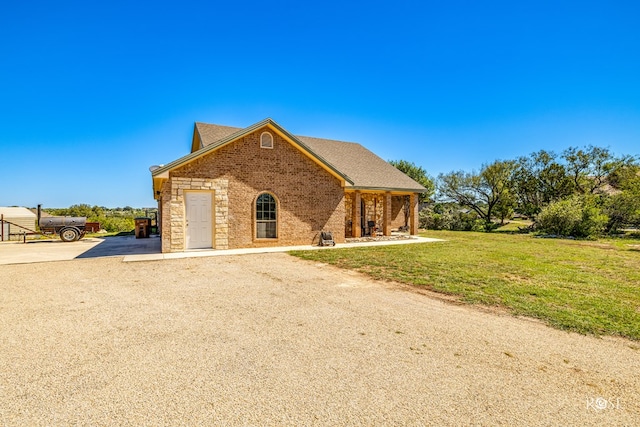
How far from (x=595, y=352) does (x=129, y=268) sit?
10465mm

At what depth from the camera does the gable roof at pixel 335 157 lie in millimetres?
12586

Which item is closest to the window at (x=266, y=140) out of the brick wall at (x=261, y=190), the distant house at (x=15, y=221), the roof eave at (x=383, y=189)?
the brick wall at (x=261, y=190)

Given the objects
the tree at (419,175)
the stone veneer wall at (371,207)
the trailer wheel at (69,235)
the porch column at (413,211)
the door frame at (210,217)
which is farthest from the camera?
the tree at (419,175)

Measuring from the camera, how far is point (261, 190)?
1339cm

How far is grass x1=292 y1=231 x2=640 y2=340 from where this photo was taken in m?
4.89

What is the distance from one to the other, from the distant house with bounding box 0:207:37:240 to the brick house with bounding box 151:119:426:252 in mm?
13560

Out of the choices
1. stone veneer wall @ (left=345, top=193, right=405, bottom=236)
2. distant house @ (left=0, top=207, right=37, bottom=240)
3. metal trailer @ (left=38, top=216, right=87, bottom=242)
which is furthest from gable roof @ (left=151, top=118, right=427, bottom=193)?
distant house @ (left=0, top=207, right=37, bottom=240)

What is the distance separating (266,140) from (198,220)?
4536 millimetres

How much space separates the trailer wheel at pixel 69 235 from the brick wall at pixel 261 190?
885cm

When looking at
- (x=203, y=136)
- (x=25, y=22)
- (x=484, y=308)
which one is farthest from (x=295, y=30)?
(x=484, y=308)

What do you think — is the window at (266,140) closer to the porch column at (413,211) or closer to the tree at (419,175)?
the porch column at (413,211)

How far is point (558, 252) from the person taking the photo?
12.6 meters

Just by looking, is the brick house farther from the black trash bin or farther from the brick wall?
the black trash bin

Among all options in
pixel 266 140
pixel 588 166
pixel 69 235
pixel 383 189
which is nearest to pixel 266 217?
pixel 266 140
